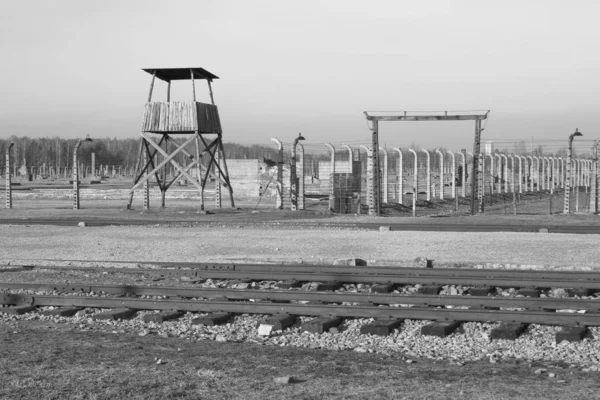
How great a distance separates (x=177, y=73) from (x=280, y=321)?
2622cm

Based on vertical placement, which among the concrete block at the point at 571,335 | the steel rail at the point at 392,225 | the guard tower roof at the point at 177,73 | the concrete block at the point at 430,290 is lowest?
the steel rail at the point at 392,225

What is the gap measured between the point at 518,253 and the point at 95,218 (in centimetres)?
1826

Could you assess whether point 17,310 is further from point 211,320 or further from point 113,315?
point 211,320

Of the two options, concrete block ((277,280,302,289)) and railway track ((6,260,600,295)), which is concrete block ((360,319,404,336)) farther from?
concrete block ((277,280,302,289))

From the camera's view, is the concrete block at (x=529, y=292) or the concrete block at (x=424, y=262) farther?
the concrete block at (x=424, y=262)

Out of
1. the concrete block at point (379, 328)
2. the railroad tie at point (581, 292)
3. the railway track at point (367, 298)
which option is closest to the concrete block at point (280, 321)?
the railway track at point (367, 298)

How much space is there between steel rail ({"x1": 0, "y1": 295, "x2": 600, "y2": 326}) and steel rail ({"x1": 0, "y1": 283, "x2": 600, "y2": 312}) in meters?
0.84

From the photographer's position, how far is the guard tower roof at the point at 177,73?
3472cm

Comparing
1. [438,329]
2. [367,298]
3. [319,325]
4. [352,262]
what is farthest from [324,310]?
[352,262]

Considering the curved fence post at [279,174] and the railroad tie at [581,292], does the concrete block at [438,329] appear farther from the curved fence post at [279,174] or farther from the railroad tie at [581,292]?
the curved fence post at [279,174]

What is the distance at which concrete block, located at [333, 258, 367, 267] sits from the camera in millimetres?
17297

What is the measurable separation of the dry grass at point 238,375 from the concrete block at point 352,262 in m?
7.68

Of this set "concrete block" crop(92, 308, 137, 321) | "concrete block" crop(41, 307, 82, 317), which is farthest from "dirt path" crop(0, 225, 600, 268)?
"concrete block" crop(92, 308, 137, 321)

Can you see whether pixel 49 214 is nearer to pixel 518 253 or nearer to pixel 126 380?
pixel 518 253
